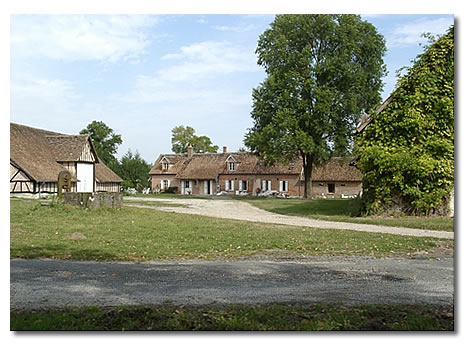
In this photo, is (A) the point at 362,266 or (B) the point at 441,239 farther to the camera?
(B) the point at 441,239

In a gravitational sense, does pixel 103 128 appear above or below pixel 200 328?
above

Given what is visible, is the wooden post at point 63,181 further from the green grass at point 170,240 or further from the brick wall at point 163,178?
the brick wall at point 163,178

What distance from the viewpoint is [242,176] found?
5609 cm

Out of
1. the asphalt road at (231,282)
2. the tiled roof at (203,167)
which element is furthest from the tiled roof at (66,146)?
the tiled roof at (203,167)

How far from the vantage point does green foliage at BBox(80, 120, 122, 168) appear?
1739 inches

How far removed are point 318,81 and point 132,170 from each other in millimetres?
24740

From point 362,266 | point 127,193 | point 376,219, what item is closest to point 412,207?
point 376,219

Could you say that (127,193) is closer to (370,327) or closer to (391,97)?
(391,97)

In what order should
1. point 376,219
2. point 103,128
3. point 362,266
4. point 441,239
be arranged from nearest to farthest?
1. point 362,266
2. point 441,239
3. point 376,219
4. point 103,128

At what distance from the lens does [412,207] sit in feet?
61.0

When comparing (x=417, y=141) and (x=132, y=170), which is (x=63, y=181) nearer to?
(x=417, y=141)
